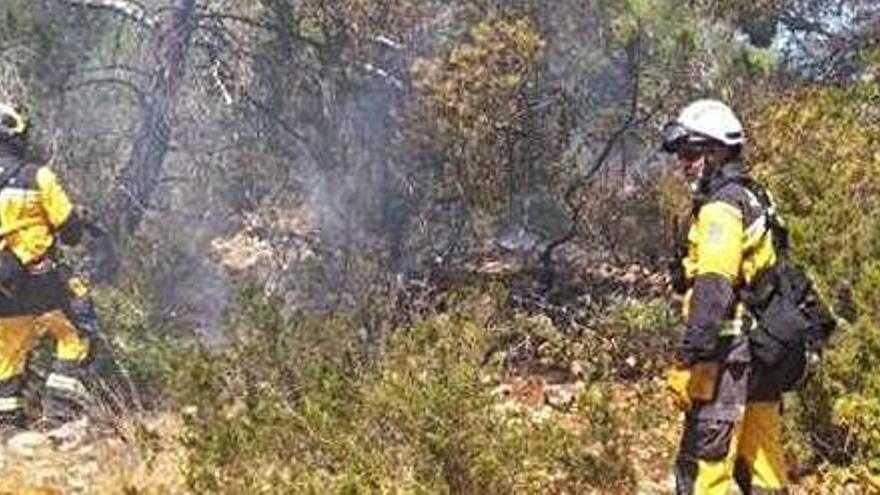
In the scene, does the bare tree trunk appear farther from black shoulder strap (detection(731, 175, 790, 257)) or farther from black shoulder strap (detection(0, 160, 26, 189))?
black shoulder strap (detection(731, 175, 790, 257))

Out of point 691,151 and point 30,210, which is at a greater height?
point 691,151

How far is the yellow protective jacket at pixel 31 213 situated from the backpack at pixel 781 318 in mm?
4166

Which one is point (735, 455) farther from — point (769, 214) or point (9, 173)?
point (9, 173)

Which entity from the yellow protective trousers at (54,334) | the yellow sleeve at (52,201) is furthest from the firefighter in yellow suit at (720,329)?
the yellow sleeve at (52,201)

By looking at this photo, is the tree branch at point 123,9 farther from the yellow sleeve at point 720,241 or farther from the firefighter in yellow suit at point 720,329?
the yellow sleeve at point 720,241

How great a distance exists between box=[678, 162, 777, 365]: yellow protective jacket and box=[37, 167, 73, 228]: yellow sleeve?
13.0 feet

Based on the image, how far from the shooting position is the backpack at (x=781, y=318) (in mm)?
4875

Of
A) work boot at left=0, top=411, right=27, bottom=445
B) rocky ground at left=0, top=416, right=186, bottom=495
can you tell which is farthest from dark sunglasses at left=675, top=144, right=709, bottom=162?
work boot at left=0, top=411, right=27, bottom=445

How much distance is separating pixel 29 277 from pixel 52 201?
43 cm

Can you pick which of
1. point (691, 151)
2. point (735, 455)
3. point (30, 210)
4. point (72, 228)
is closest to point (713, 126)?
point (691, 151)

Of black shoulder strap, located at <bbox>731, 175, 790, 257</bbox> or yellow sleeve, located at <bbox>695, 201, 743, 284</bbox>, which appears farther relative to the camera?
black shoulder strap, located at <bbox>731, 175, 790, 257</bbox>

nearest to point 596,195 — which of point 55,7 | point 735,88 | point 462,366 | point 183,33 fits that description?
point 735,88

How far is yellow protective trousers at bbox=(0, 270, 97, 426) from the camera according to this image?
25.1 feet

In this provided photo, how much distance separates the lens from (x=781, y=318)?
4.88 m
